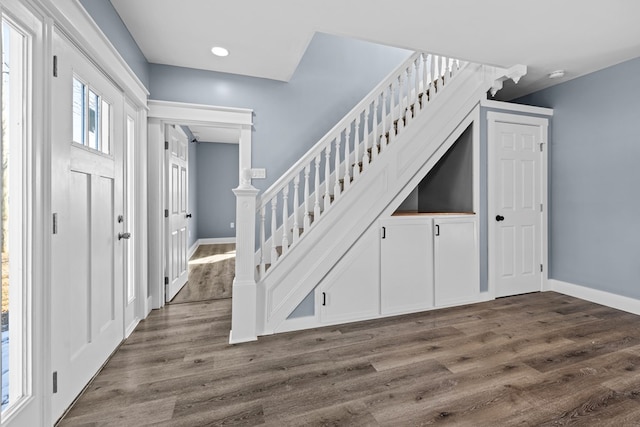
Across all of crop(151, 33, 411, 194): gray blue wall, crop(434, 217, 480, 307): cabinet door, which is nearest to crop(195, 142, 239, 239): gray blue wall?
crop(151, 33, 411, 194): gray blue wall

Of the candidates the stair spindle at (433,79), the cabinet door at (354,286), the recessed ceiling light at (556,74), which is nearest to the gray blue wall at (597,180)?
the recessed ceiling light at (556,74)

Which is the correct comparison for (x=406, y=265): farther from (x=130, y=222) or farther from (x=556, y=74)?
(x=556, y=74)

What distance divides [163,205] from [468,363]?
3028mm

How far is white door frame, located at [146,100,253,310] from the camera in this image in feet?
9.70

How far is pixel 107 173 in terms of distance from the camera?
6.84 feet

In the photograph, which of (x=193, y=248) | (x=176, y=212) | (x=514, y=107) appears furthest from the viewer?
(x=193, y=248)

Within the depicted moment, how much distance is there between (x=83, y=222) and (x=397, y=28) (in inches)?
102

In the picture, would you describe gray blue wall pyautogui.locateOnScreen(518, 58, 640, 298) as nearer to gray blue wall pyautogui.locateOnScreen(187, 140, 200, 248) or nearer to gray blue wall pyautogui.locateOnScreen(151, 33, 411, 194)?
gray blue wall pyautogui.locateOnScreen(151, 33, 411, 194)

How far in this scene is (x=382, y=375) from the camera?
190cm

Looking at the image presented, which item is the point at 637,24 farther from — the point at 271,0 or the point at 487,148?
the point at 271,0

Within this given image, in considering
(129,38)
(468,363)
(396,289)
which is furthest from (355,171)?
(129,38)

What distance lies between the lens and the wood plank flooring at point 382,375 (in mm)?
1555

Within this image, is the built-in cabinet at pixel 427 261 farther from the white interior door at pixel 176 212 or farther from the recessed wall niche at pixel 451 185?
the white interior door at pixel 176 212

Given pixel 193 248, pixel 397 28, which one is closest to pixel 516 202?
pixel 397 28
